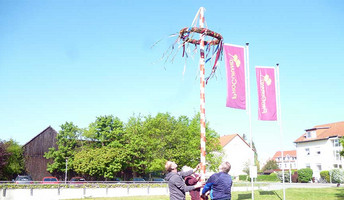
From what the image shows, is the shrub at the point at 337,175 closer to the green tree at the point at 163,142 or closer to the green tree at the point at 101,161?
the green tree at the point at 163,142

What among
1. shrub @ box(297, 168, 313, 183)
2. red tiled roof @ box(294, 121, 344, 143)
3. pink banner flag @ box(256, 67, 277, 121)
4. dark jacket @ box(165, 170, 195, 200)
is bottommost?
shrub @ box(297, 168, 313, 183)

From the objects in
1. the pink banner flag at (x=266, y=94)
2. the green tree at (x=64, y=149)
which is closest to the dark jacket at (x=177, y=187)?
the pink banner flag at (x=266, y=94)

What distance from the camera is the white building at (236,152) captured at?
6631 centimetres

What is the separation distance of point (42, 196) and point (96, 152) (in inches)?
471

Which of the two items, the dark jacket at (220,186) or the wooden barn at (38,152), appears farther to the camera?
the wooden barn at (38,152)

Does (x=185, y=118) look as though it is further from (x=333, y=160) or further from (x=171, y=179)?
(x=171, y=179)

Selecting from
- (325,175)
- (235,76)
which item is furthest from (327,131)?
(235,76)

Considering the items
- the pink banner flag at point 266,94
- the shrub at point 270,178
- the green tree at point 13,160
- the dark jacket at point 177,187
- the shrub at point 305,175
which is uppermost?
the pink banner flag at point 266,94

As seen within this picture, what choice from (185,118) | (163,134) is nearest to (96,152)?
(163,134)

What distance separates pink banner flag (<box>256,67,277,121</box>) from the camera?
17859 mm

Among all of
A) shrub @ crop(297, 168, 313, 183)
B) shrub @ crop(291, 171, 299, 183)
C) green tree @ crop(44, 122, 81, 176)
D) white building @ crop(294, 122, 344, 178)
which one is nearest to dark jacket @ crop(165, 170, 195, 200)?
green tree @ crop(44, 122, 81, 176)

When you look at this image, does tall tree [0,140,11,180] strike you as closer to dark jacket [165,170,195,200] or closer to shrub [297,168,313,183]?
dark jacket [165,170,195,200]

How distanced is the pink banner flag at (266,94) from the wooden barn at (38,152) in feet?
113

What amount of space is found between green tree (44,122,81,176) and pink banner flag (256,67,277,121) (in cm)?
2953
